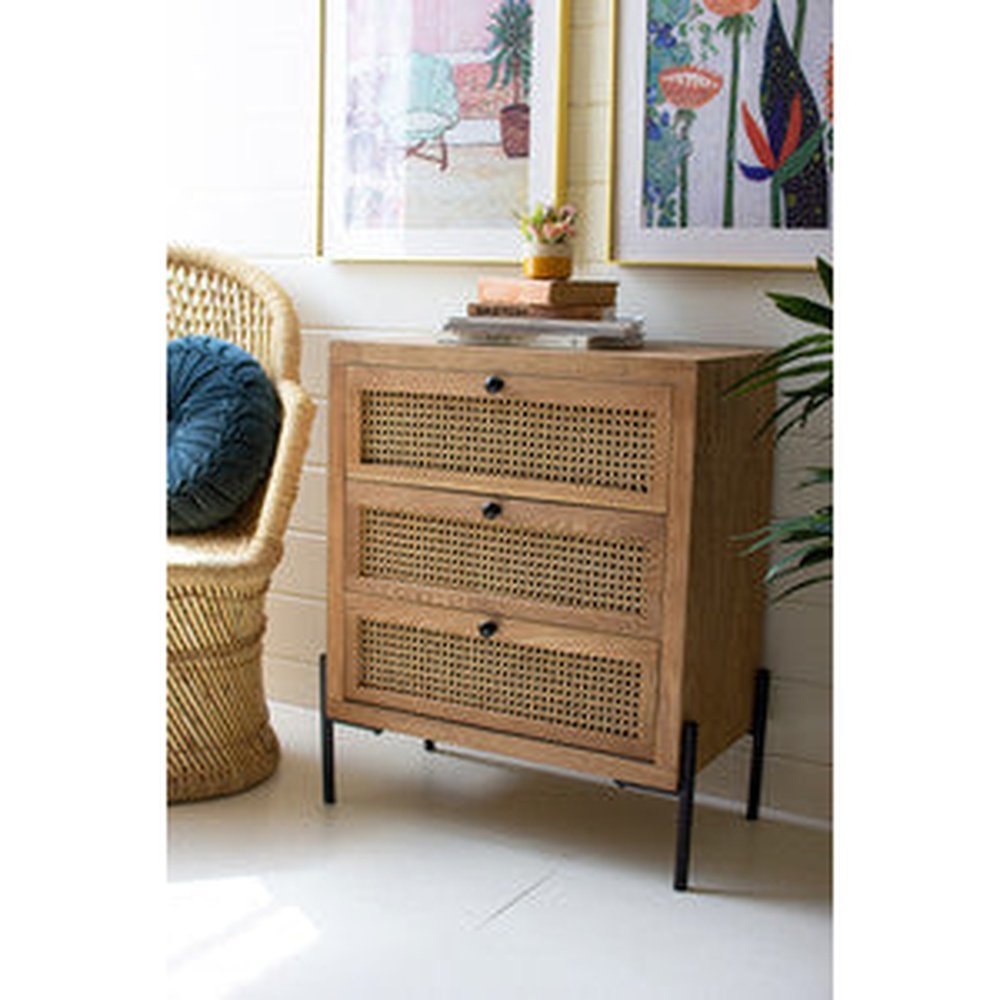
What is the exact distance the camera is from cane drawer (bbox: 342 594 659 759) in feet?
6.88

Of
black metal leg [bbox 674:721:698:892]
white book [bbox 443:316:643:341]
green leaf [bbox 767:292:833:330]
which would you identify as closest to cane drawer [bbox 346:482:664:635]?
black metal leg [bbox 674:721:698:892]

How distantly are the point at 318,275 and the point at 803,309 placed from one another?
4.36 ft

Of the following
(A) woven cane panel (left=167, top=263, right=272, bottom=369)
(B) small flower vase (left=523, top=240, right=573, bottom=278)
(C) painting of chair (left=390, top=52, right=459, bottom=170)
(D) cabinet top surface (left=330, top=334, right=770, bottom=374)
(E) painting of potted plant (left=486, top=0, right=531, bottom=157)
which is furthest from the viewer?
(A) woven cane panel (left=167, top=263, right=272, bottom=369)

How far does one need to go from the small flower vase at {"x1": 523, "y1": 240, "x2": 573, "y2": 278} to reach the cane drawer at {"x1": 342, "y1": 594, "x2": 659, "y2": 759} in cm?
58

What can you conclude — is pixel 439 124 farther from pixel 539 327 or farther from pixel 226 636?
pixel 226 636

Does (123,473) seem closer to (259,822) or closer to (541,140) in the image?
(259,822)

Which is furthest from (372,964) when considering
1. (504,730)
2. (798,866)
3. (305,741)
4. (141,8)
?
(141,8)

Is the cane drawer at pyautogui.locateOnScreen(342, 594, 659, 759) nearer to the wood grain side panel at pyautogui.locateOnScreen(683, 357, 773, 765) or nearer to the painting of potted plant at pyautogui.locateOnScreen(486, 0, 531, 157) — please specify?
the wood grain side panel at pyautogui.locateOnScreen(683, 357, 773, 765)

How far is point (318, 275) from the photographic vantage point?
2.86 metres

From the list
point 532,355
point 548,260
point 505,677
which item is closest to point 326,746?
point 505,677

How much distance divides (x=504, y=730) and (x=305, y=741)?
692 millimetres

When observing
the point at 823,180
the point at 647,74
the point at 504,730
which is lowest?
the point at 504,730

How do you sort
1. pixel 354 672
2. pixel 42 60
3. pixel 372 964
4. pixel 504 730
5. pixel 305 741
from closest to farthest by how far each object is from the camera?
pixel 42 60, pixel 372 964, pixel 504 730, pixel 354 672, pixel 305 741

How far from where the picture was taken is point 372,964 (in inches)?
71.6
